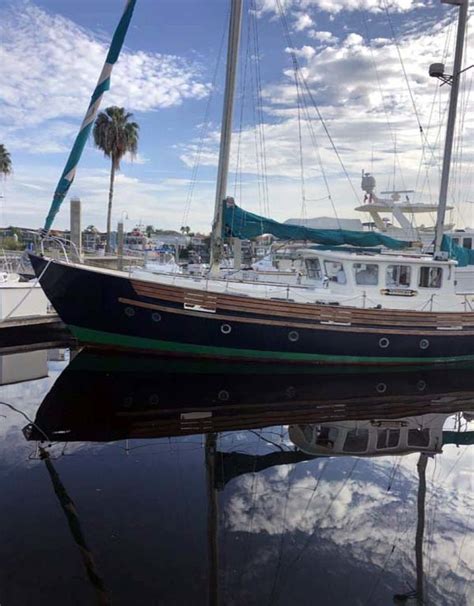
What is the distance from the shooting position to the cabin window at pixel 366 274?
38.1 ft

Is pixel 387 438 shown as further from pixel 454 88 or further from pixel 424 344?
pixel 454 88

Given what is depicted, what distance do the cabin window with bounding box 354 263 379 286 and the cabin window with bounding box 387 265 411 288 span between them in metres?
0.34

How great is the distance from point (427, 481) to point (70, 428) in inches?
192

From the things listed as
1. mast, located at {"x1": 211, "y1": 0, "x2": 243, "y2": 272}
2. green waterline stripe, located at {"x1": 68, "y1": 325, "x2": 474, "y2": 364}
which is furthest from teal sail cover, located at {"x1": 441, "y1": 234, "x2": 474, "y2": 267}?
mast, located at {"x1": 211, "y1": 0, "x2": 243, "y2": 272}

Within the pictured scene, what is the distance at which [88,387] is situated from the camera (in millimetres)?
8844

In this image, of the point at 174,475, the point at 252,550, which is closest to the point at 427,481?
the point at 252,550

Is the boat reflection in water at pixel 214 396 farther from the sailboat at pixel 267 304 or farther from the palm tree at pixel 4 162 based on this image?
the palm tree at pixel 4 162

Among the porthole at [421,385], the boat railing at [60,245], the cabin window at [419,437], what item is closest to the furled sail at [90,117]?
the boat railing at [60,245]

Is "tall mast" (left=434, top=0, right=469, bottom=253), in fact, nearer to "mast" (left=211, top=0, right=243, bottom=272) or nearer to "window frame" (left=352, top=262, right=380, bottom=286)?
"window frame" (left=352, top=262, right=380, bottom=286)

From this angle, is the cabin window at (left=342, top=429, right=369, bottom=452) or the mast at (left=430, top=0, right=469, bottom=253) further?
the mast at (left=430, top=0, right=469, bottom=253)

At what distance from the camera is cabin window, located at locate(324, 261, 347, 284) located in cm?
1179

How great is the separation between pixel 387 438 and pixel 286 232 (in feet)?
22.4

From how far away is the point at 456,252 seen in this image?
13.2m

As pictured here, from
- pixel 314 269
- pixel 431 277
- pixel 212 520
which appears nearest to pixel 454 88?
pixel 431 277
